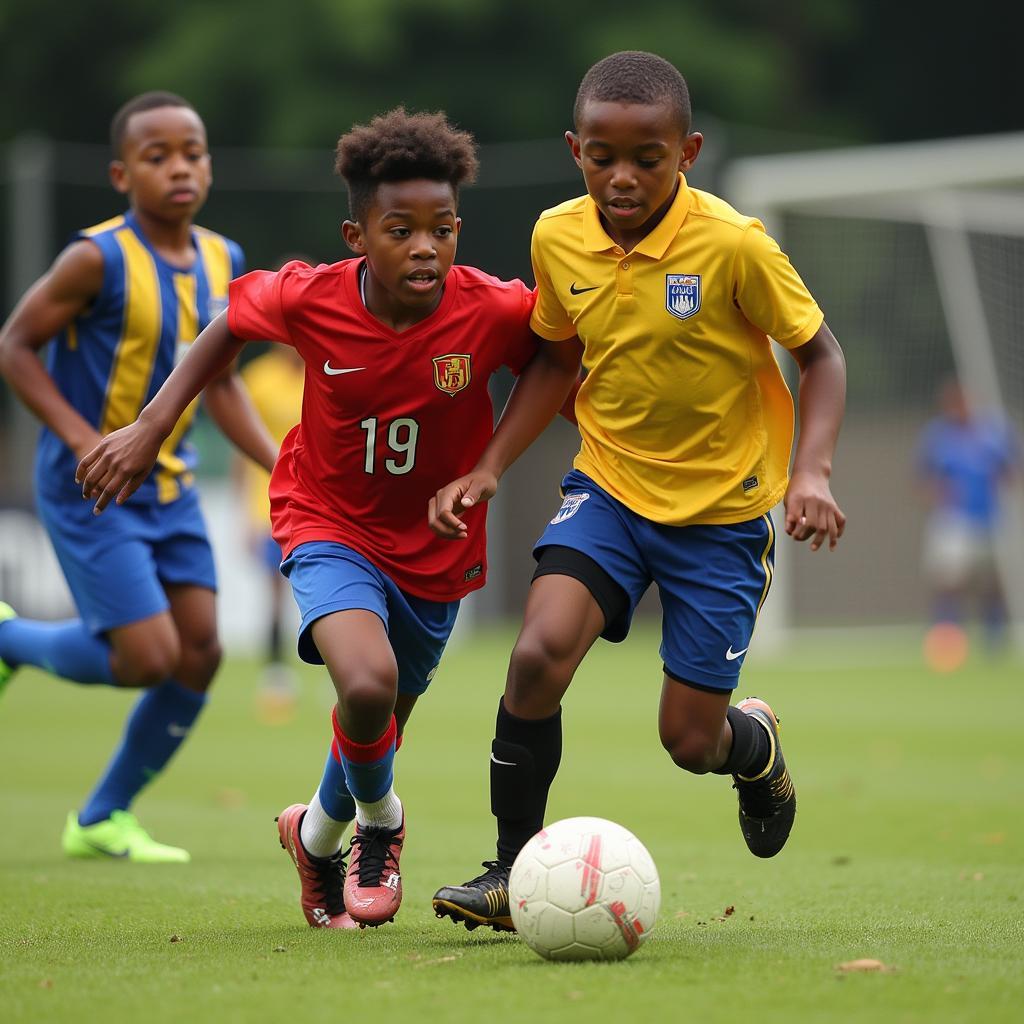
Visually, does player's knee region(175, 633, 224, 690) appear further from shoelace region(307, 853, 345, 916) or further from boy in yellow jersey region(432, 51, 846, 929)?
boy in yellow jersey region(432, 51, 846, 929)

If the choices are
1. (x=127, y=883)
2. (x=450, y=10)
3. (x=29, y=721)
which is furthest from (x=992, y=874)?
(x=450, y=10)

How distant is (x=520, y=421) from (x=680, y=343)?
0.49 meters

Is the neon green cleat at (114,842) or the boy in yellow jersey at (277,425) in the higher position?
the boy in yellow jersey at (277,425)

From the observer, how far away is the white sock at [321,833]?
16.4ft

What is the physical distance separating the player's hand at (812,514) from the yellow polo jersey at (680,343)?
1.48ft

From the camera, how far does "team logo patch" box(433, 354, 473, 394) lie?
4832 mm

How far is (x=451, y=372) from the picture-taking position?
4852 millimetres

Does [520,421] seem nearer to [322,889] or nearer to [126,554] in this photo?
[322,889]

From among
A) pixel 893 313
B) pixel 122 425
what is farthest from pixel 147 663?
pixel 893 313

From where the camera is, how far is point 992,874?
18.9 feet

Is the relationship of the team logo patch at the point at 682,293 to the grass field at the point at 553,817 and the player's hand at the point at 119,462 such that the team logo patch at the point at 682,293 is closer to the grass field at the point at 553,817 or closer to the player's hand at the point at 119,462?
the player's hand at the point at 119,462

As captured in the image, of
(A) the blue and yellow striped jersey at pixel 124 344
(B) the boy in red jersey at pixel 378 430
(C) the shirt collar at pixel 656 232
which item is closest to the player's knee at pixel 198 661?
(A) the blue and yellow striped jersey at pixel 124 344

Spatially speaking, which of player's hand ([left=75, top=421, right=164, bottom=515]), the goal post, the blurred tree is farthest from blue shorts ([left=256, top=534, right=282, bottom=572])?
the blurred tree

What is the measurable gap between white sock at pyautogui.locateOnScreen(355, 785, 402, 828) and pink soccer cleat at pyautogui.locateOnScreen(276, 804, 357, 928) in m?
0.21
